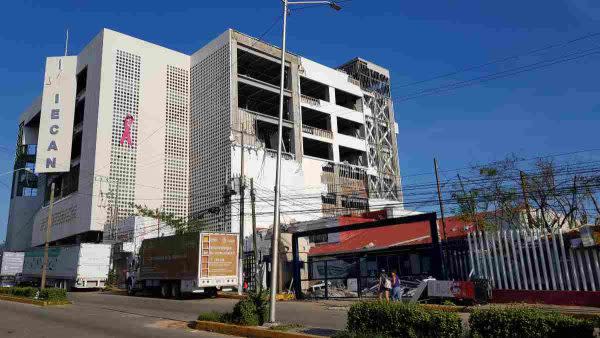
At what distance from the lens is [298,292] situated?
987 inches

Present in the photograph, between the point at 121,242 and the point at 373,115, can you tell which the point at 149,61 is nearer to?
the point at 121,242

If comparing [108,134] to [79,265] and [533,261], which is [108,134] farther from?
[533,261]

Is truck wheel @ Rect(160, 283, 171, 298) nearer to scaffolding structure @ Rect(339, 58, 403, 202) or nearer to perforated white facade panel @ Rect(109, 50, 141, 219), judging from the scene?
perforated white facade panel @ Rect(109, 50, 141, 219)

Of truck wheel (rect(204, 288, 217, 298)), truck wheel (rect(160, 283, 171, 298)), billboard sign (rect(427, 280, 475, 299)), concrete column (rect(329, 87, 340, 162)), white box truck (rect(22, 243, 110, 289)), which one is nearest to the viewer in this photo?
billboard sign (rect(427, 280, 475, 299))

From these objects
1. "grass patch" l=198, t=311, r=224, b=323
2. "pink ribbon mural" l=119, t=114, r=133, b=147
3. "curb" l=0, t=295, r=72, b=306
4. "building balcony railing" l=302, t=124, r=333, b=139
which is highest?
"building balcony railing" l=302, t=124, r=333, b=139

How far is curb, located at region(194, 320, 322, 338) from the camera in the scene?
10.4 meters

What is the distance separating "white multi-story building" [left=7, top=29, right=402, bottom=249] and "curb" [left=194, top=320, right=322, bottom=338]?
29.3 m

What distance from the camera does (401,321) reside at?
905 cm

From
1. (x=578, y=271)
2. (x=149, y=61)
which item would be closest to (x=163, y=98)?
(x=149, y=61)

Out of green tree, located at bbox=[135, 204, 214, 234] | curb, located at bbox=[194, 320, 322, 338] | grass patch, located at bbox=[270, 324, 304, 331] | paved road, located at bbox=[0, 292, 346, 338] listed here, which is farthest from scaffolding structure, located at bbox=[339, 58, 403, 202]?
grass patch, located at bbox=[270, 324, 304, 331]

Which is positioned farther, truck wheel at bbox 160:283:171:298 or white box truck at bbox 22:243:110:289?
white box truck at bbox 22:243:110:289

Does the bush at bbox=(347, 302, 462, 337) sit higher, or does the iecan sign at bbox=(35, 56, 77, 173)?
the iecan sign at bbox=(35, 56, 77, 173)

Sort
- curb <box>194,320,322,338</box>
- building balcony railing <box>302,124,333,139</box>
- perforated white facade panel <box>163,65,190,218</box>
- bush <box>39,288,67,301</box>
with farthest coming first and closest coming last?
building balcony railing <box>302,124,333,139</box> < perforated white facade panel <box>163,65,190,218</box> < bush <box>39,288,67,301</box> < curb <box>194,320,322,338</box>

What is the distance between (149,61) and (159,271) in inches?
1234
